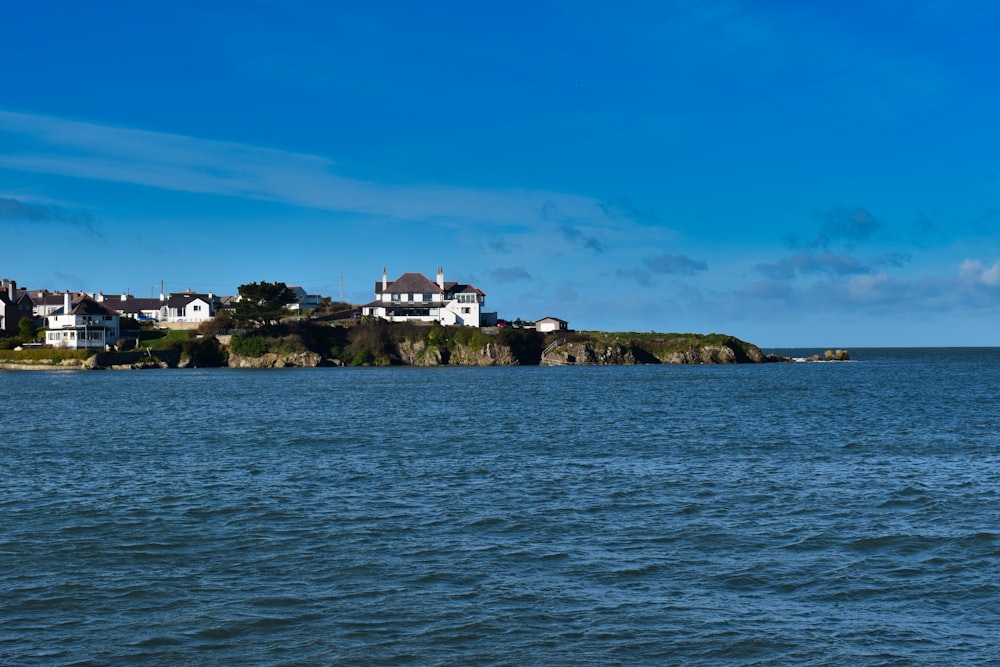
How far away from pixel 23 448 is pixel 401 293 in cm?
11460

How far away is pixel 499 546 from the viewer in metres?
20.0

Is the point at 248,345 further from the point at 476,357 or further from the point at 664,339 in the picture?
the point at 664,339

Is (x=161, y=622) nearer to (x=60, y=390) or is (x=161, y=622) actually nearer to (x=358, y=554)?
(x=358, y=554)

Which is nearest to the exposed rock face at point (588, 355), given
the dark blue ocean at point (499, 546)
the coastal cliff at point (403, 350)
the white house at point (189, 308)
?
the coastal cliff at point (403, 350)

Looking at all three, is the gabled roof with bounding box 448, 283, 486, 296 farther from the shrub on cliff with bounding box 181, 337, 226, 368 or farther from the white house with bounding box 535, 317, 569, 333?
the shrub on cliff with bounding box 181, 337, 226, 368

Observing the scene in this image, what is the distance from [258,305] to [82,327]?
77.7ft

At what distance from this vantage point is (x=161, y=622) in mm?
15125

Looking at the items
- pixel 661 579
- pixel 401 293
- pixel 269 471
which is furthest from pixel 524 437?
pixel 401 293

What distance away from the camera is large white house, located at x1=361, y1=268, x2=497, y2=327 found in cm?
14300

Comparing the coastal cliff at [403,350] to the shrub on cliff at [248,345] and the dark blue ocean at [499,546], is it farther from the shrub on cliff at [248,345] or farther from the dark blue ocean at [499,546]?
the dark blue ocean at [499,546]

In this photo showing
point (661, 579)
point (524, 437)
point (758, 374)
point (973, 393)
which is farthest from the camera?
point (758, 374)

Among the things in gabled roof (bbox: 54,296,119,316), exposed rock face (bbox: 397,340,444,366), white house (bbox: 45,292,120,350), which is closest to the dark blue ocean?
exposed rock face (bbox: 397,340,444,366)

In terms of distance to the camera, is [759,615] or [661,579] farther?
[661,579]

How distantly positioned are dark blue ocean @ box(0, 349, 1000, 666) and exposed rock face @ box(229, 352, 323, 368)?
81.2m
